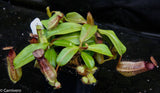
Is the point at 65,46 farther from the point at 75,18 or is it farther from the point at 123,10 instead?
the point at 123,10

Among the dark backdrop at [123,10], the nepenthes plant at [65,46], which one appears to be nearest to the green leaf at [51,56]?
the nepenthes plant at [65,46]

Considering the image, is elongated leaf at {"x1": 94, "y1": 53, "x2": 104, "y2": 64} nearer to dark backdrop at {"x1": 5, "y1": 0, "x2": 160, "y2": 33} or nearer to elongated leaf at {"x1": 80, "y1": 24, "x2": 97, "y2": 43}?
elongated leaf at {"x1": 80, "y1": 24, "x2": 97, "y2": 43}

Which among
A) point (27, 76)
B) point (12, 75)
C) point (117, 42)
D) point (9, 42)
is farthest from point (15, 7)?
point (117, 42)

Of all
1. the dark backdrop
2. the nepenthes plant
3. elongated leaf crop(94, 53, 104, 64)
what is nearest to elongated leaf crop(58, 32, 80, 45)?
the nepenthes plant

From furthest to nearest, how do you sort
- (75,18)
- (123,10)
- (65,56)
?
(123,10) < (75,18) < (65,56)

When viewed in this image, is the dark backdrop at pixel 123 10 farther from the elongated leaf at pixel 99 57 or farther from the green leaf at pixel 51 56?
the green leaf at pixel 51 56

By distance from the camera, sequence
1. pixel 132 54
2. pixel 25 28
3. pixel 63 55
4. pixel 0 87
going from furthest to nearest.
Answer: pixel 25 28 < pixel 132 54 < pixel 0 87 < pixel 63 55

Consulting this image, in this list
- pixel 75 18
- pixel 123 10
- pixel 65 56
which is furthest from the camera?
pixel 123 10

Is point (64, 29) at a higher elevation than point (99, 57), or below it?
higher

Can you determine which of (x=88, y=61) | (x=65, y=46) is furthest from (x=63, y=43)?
(x=88, y=61)

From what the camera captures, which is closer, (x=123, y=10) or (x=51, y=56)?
(x=51, y=56)

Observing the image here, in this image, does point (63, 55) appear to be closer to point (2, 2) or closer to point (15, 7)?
point (15, 7)
